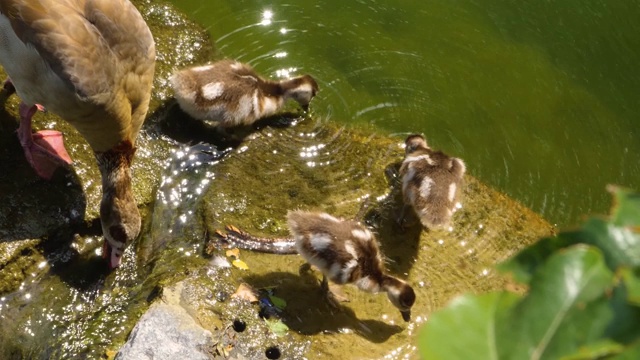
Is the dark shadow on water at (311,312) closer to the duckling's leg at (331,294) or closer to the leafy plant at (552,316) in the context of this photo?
the duckling's leg at (331,294)

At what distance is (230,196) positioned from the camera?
4.47m

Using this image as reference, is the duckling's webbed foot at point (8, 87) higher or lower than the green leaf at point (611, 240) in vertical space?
lower

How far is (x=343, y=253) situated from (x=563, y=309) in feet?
10.5

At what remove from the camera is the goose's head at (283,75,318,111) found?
5.13 m

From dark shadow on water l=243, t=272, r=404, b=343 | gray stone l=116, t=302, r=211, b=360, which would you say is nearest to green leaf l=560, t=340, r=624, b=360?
gray stone l=116, t=302, r=211, b=360

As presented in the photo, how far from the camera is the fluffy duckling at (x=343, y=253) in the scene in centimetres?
390

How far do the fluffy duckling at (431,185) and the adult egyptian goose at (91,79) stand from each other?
170 centimetres

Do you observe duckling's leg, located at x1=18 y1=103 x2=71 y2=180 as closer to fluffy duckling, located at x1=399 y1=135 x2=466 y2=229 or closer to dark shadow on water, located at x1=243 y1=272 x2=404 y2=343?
dark shadow on water, located at x1=243 y1=272 x2=404 y2=343

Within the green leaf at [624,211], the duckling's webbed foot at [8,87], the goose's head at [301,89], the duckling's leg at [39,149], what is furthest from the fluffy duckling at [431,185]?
the green leaf at [624,211]

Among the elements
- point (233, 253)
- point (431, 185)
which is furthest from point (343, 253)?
point (431, 185)

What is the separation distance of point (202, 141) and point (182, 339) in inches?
70.5

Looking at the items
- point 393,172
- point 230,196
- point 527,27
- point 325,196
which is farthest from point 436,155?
point 527,27

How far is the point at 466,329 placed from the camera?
0.77 meters

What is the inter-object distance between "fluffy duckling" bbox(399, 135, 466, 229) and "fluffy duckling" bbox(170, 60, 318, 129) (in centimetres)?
103
